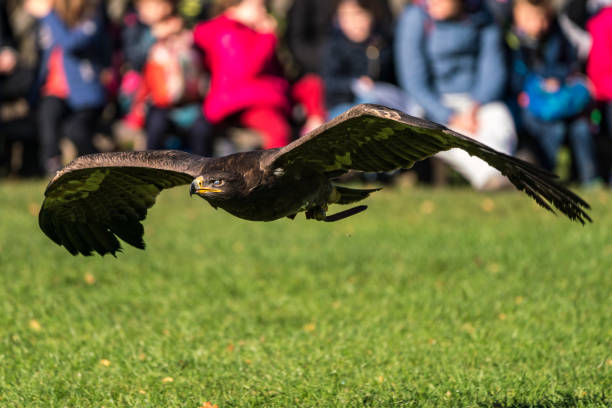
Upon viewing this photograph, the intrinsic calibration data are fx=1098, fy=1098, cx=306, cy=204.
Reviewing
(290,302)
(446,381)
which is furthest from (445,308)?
(446,381)

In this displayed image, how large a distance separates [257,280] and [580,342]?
267 cm

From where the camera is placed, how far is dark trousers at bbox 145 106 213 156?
12.7 metres

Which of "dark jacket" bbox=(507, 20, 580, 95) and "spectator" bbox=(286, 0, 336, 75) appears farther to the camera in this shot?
"spectator" bbox=(286, 0, 336, 75)

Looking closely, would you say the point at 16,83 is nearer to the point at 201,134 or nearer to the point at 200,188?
the point at 201,134

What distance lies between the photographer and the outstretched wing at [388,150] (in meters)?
4.70

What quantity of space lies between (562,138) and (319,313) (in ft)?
19.6

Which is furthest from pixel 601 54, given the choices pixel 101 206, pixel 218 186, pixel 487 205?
pixel 218 186

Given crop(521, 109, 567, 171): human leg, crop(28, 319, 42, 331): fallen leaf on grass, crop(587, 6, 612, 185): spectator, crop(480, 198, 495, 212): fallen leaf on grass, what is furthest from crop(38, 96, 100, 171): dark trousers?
crop(28, 319, 42, 331): fallen leaf on grass

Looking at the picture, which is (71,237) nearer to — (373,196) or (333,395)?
(333,395)

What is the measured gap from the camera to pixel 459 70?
12.2m

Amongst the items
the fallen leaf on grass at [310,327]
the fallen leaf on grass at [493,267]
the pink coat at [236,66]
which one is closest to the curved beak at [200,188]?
the fallen leaf on grass at [310,327]

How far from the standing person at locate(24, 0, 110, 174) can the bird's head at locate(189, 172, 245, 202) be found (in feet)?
27.0

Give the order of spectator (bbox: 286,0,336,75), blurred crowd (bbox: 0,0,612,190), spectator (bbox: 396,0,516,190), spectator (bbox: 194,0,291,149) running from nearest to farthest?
spectator (bbox: 396,0,516,190) < blurred crowd (bbox: 0,0,612,190) < spectator (bbox: 194,0,291,149) < spectator (bbox: 286,0,336,75)

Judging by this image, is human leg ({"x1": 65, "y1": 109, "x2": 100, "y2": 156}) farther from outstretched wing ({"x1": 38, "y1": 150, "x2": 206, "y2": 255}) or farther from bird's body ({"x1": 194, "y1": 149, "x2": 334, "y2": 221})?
bird's body ({"x1": 194, "y1": 149, "x2": 334, "y2": 221})
